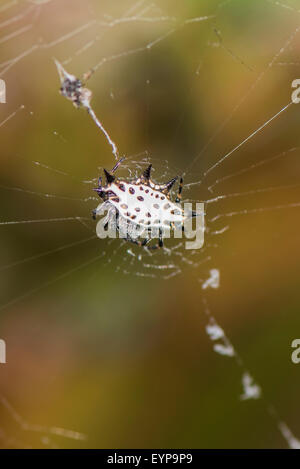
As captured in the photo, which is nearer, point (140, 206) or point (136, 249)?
point (140, 206)

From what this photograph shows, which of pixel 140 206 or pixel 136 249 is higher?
pixel 140 206

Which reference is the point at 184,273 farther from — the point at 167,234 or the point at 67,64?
the point at 67,64
